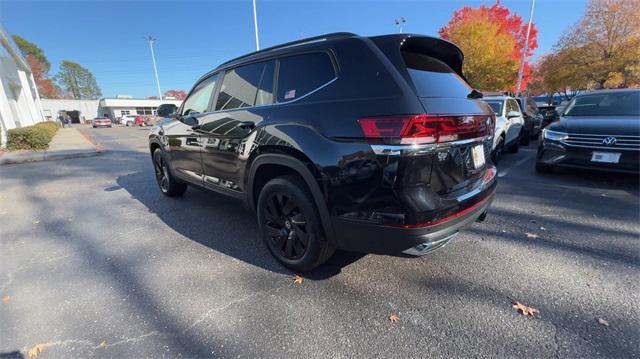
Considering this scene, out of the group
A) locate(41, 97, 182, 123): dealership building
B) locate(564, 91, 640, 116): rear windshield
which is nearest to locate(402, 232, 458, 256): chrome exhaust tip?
locate(564, 91, 640, 116): rear windshield

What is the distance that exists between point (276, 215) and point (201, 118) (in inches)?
68.6

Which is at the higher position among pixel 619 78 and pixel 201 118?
pixel 619 78

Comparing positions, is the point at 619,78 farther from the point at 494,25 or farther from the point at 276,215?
the point at 276,215

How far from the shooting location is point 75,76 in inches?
3433

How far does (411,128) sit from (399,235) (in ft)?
2.20

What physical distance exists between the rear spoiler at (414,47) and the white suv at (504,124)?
12.7ft

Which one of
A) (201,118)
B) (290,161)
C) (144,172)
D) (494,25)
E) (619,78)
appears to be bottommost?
(144,172)

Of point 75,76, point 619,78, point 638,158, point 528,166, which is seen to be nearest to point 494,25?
point 619,78

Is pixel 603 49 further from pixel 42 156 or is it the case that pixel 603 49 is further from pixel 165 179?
pixel 42 156

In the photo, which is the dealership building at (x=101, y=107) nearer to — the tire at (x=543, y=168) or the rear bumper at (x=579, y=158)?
the tire at (x=543, y=168)

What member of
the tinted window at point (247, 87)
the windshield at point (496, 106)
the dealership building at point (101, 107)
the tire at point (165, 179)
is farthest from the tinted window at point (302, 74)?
the dealership building at point (101, 107)

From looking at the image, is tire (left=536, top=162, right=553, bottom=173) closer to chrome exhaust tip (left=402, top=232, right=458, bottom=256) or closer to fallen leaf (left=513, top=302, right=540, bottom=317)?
fallen leaf (left=513, top=302, right=540, bottom=317)

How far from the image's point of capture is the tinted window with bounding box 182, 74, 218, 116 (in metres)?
3.59

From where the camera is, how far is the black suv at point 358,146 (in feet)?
5.89
